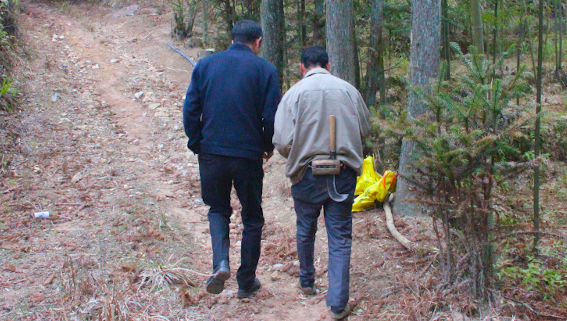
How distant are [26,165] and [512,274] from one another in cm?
647

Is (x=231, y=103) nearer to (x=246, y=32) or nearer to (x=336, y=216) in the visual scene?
(x=246, y=32)

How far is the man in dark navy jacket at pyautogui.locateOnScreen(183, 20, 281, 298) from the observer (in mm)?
4125

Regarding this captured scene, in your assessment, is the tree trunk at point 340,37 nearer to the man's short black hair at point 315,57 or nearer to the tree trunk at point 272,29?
the tree trunk at point 272,29

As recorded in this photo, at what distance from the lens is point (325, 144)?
3996 millimetres

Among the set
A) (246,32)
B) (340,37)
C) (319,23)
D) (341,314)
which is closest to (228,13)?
(319,23)

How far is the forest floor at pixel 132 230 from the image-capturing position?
4.34 m

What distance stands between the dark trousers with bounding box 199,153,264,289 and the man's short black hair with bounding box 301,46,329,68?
2.82ft

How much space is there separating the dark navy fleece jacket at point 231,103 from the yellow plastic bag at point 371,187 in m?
2.15

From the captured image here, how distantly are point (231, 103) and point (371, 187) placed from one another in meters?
2.48

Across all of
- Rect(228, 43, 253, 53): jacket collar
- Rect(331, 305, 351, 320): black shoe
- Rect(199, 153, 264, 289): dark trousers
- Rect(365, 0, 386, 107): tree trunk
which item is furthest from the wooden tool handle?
Rect(365, 0, 386, 107): tree trunk

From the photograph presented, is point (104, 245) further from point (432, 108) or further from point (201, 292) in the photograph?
point (432, 108)

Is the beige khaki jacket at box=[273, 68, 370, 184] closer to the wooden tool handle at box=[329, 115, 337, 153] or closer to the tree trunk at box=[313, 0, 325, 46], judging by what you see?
the wooden tool handle at box=[329, 115, 337, 153]

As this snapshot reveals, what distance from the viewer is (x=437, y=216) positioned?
406cm

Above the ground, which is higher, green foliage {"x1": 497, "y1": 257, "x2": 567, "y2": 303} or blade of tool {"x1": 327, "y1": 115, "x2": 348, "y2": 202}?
blade of tool {"x1": 327, "y1": 115, "x2": 348, "y2": 202}
